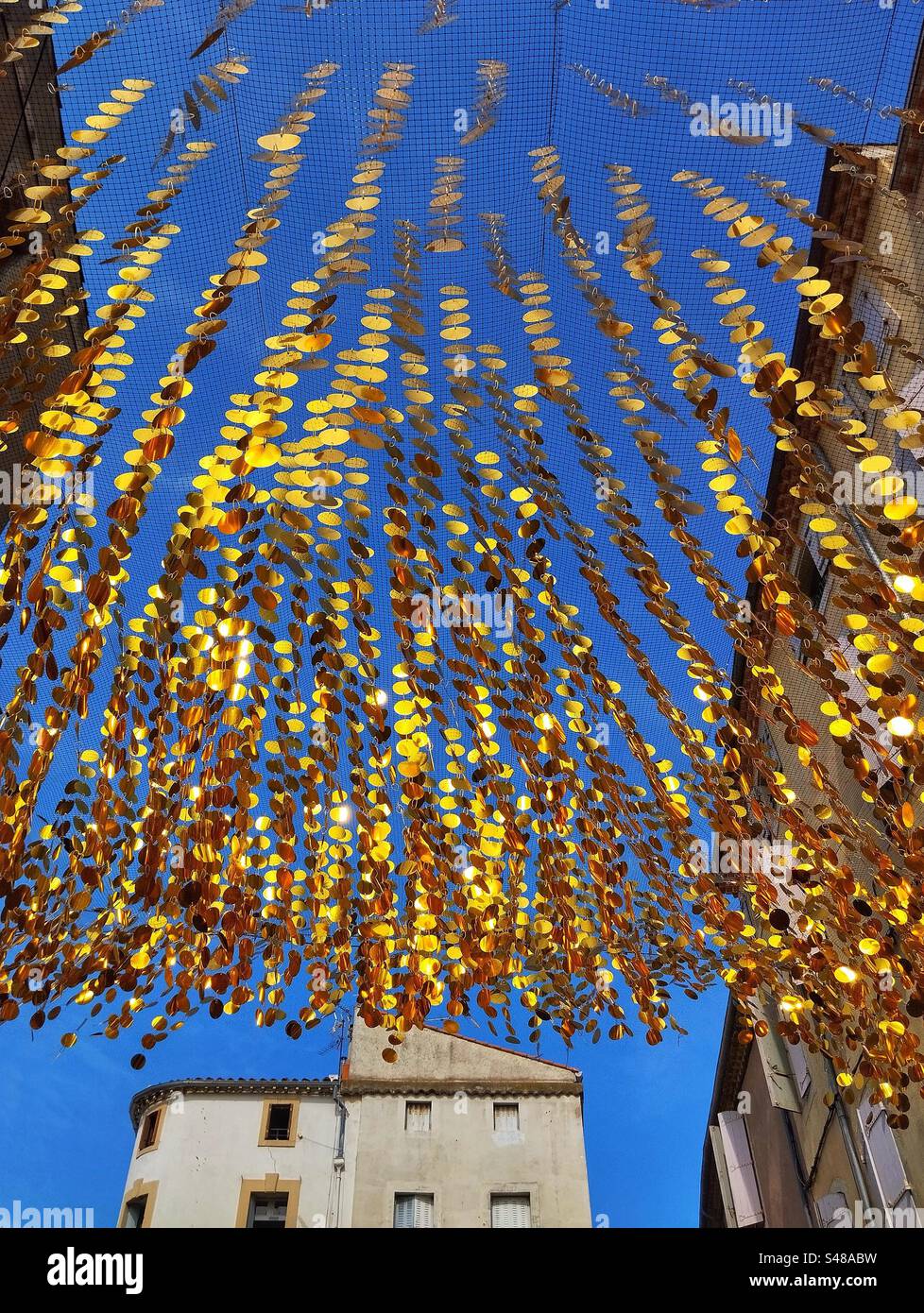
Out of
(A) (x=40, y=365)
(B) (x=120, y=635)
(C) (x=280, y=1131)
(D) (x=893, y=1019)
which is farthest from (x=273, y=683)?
(C) (x=280, y=1131)

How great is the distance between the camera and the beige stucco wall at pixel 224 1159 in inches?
609

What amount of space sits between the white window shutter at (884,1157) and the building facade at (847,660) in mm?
16

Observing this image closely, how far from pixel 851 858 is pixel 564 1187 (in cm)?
1069

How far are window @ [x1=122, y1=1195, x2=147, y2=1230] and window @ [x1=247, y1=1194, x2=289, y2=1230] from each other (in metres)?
1.88

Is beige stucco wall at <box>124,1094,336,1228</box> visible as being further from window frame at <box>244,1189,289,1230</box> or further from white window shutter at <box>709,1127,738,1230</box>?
white window shutter at <box>709,1127,738,1230</box>

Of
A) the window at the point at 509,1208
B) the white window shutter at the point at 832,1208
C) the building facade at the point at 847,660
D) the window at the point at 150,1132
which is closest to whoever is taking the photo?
the building facade at the point at 847,660

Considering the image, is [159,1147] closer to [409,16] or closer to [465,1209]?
[465,1209]

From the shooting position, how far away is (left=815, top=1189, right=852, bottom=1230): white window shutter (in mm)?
8601

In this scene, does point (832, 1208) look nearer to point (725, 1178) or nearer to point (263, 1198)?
point (725, 1178)

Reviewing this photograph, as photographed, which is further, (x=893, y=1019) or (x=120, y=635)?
(x=893, y=1019)

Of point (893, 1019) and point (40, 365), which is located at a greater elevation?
point (40, 365)

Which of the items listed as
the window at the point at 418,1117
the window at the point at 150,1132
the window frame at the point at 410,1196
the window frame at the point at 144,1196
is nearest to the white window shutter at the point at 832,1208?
the window frame at the point at 410,1196

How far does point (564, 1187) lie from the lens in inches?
598

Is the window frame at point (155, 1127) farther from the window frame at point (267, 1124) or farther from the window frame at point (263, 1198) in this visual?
the window frame at point (263, 1198)
